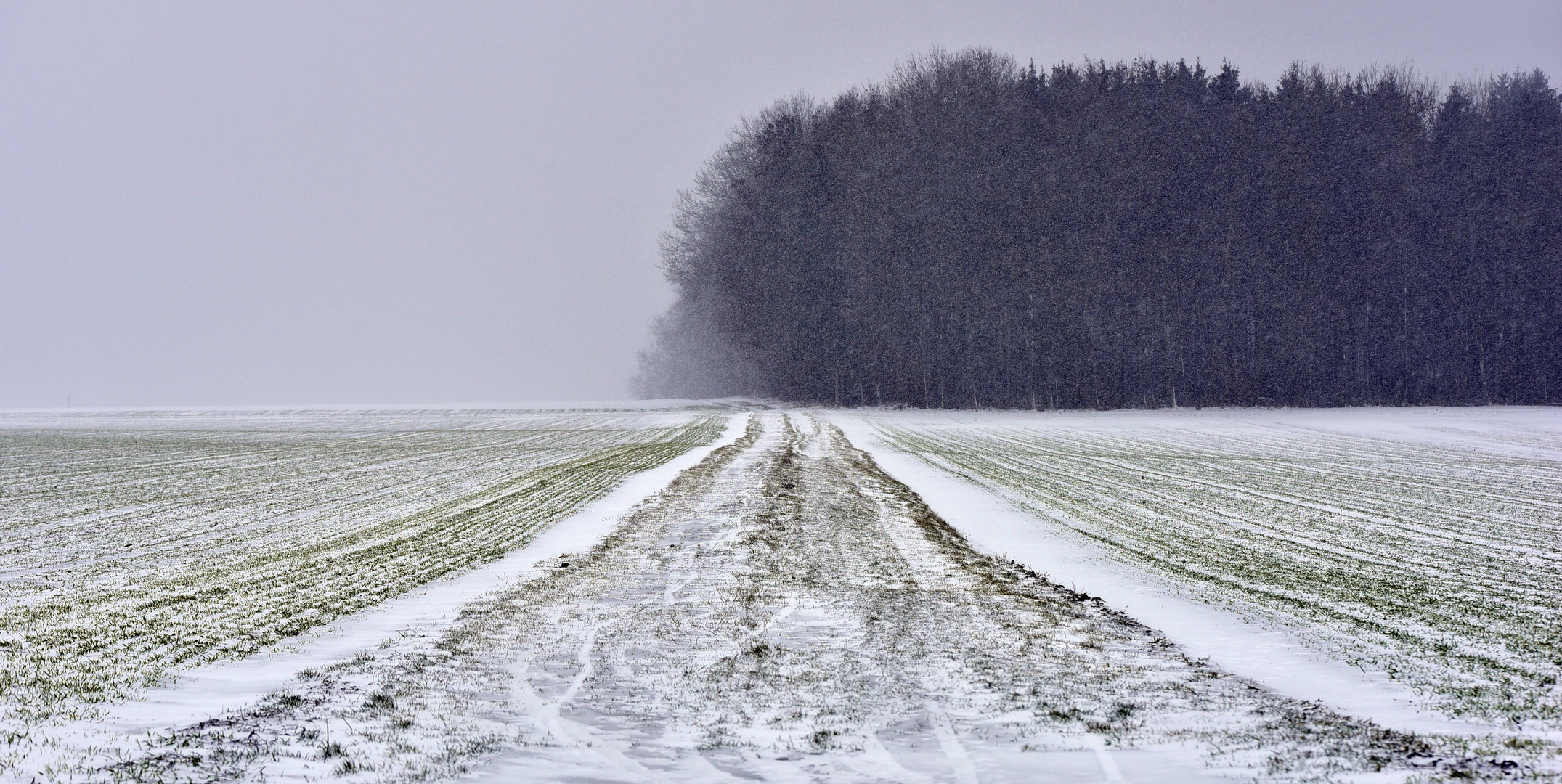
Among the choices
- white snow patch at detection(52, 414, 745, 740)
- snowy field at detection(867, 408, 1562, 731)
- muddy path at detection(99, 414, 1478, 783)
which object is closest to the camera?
muddy path at detection(99, 414, 1478, 783)

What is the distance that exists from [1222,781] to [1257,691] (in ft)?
5.00

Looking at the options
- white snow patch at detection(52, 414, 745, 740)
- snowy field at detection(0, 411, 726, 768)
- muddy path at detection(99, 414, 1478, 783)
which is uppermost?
snowy field at detection(0, 411, 726, 768)

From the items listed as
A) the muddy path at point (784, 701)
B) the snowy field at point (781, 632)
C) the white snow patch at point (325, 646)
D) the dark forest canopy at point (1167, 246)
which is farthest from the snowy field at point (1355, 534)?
the dark forest canopy at point (1167, 246)

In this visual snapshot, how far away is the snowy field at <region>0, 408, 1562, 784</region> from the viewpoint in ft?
15.2

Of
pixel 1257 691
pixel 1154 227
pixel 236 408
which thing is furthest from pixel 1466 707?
pixel 236 408

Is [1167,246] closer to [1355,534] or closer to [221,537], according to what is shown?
[1355,534]

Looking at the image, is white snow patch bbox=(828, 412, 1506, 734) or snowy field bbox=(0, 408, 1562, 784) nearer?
snowy field bbox=(0, 408, 1562, 784)

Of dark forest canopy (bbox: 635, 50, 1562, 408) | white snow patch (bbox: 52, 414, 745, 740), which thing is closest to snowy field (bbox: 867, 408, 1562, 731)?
white snow patch (bbox: 52, 414, 745, 740)

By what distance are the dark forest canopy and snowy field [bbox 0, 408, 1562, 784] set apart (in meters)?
36.5

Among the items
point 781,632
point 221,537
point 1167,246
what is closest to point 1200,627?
point 781,632

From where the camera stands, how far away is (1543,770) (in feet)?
13.9

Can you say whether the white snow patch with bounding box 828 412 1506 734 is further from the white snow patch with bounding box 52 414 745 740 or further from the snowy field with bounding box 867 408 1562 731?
the white snow patch with bounding box 52 414 745 740

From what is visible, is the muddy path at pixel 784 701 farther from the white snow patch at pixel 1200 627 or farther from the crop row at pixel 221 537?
the crop row at pixel 221 537

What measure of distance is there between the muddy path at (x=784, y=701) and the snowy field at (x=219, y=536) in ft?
4.13
